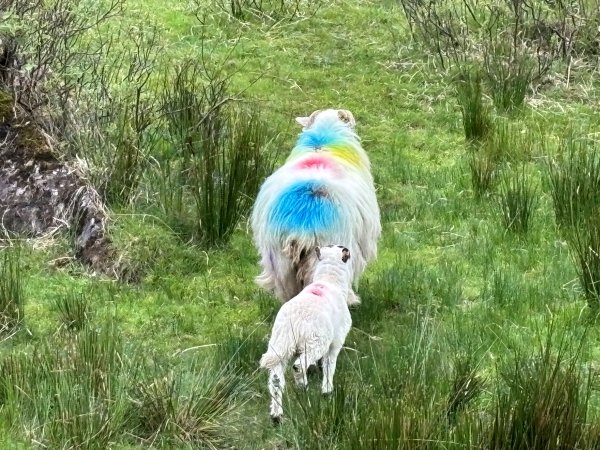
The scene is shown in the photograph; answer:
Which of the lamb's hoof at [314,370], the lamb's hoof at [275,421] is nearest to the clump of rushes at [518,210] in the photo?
the lamb's hoof at [314,370]

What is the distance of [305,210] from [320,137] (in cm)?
79

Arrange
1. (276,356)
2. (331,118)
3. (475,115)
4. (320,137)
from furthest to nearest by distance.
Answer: (475,115)
(331,118)
(320,137)
(276,356)

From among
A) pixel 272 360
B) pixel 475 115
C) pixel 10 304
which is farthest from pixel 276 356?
pixel 475 115

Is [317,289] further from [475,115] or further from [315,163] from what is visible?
[475,115]

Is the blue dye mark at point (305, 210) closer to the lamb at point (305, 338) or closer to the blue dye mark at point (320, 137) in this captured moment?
the lamb at point (305, 338)

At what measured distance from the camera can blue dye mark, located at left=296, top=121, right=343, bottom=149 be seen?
5.58 meters

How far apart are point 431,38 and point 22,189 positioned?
15.3 ft

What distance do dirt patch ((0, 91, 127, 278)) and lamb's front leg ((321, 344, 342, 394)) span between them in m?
2.12

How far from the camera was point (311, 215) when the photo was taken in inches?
193

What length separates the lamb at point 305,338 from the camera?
160 inches

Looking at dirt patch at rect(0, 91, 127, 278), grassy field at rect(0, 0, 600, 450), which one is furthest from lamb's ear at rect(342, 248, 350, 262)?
dirt patch at rect(0, 91, 127, 278)

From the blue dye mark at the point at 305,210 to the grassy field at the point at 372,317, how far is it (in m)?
0.59

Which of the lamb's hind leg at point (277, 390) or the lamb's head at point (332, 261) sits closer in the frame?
the lamb's hind leg at point (277, 390)

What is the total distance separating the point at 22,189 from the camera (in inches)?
255
